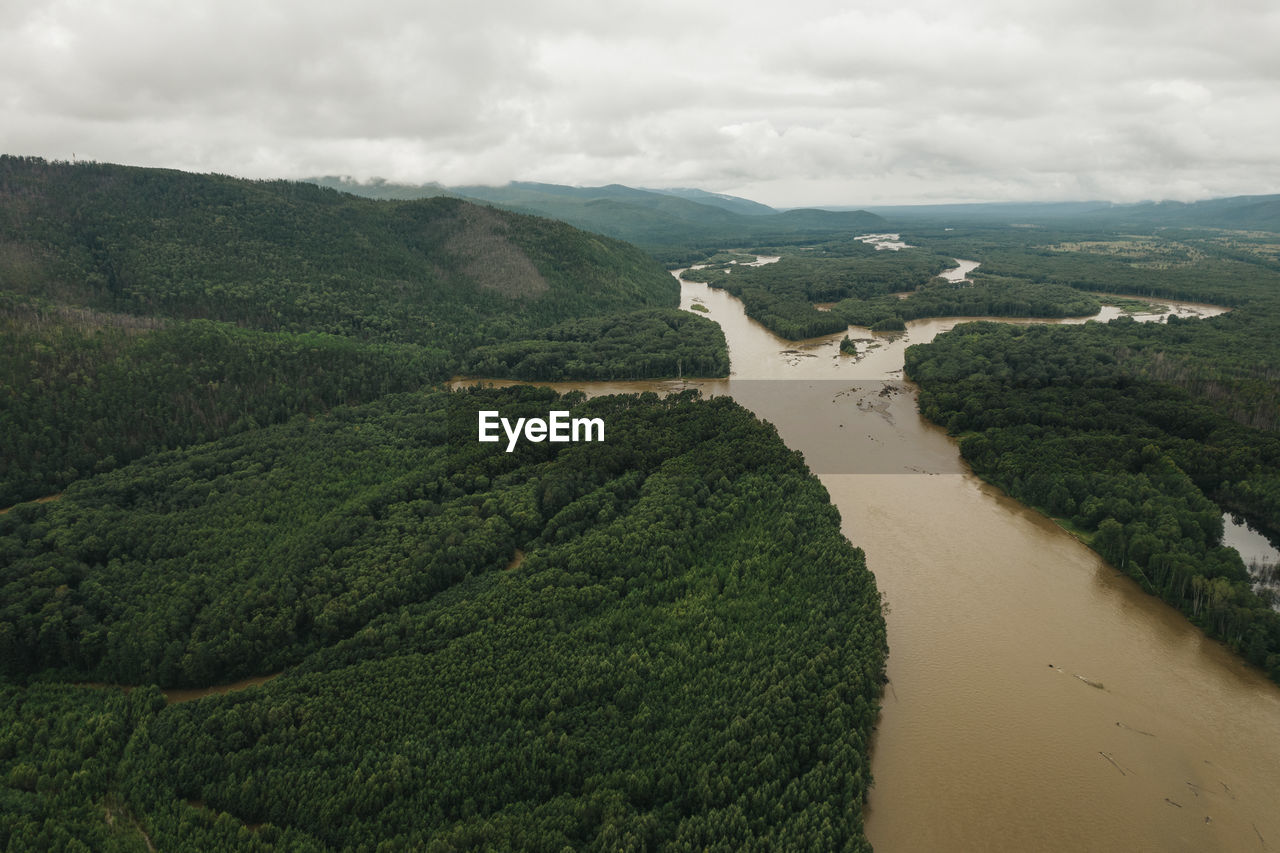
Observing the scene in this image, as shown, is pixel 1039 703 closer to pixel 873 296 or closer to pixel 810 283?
pixel 873 296

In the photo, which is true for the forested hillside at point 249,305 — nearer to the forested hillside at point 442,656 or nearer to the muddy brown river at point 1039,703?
the forested hillside at point 442,656

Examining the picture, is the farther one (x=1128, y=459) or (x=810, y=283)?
(x=810, y=283)

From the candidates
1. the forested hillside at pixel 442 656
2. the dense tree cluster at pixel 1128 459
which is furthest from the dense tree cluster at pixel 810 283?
the forested hillside at pixel 442 656

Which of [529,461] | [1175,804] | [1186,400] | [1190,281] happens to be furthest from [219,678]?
[1190,281]

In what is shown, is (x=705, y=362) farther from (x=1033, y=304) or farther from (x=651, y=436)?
(x=1033, y=304)

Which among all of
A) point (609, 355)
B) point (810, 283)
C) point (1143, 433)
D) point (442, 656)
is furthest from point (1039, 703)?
point (810, 283)

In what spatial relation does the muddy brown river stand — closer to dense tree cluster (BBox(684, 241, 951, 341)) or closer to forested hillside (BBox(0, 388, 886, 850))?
forested hillside (BBox(0, 388, 886, 850))
